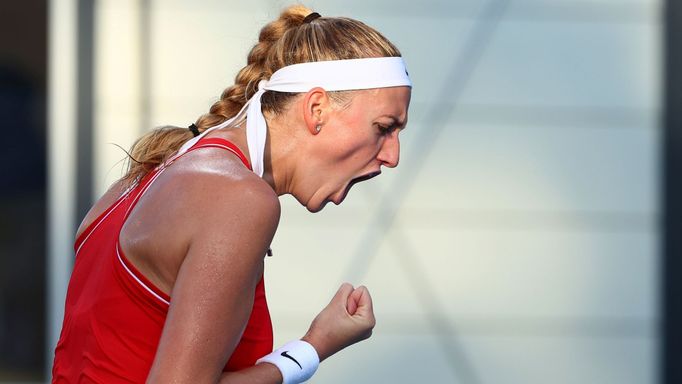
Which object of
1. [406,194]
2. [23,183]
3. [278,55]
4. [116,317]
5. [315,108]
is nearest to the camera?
[116,317]

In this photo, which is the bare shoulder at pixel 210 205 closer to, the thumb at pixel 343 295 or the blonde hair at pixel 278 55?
the blonde hair at pixel 278 55

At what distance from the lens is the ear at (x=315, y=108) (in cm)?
218

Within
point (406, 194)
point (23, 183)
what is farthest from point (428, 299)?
point (23, 183)

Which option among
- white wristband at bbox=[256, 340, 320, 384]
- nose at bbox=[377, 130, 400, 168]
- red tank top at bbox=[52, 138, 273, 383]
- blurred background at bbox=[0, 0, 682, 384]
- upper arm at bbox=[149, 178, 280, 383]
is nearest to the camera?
upper arm at bbox=[149, 178, 280, 383]

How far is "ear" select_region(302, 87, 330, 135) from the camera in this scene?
218 cm

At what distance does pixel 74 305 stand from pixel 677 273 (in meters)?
3.86

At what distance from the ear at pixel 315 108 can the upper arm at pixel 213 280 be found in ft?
1.15

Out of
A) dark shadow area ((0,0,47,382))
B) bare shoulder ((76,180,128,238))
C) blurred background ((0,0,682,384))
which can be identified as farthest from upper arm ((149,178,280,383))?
dark shadow area ((0,0,47,382))

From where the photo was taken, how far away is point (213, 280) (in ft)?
5.92

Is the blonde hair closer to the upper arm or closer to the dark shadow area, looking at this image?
the upper arm

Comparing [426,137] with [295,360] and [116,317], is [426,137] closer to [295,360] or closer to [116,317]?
[295,360]

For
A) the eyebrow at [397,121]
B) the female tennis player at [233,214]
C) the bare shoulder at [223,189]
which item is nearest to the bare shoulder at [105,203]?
the female tennis player at [233,214]

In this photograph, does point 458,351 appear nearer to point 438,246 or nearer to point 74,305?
point 438,246

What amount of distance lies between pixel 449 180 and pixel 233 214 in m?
3.50
